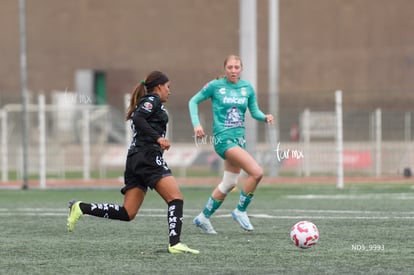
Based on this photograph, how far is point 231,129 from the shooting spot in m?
11.8

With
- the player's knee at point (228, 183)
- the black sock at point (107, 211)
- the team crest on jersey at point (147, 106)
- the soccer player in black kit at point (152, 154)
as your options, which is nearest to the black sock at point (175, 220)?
the soccer player in black kit at point (152, 154)

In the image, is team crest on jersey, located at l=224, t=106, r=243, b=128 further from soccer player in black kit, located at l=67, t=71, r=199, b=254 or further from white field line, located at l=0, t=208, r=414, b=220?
soccer player in black kit, located at l=67, t=71, r=199, b=254

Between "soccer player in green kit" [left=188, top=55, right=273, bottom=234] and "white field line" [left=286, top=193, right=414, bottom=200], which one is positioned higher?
"soccer player in green kit" [left=188, top=55, right=273, bottom=234]

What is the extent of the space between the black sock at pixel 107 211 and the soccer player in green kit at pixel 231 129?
194cm

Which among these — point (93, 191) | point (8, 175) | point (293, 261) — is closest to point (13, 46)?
point (8, 175)

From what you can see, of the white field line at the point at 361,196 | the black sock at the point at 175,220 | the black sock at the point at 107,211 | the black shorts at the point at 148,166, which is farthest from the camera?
the white field line at the point at 361,196

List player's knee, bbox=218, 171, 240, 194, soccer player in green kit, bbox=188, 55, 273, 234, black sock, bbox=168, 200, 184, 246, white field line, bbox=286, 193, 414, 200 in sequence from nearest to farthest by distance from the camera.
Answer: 1. black sock, bbox=168, 200, 184, 246
2. soccer player in green kit, bbox=188, 55, 273, 234
3. player's knee, bbox=218, 171, 240, 194
4. white field line, bbox=286, 193, 414, 200

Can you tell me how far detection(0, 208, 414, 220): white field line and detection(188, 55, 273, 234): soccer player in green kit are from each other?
168cm

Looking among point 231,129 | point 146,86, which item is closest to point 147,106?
point 146,86

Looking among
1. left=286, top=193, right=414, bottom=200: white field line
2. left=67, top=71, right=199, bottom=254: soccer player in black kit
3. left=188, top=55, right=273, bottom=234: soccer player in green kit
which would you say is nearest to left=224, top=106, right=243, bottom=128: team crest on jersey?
left=188, top=55, right=273, bottom=234: soccer player in green kit

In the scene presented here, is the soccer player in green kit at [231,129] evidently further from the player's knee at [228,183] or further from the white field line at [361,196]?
the white field line at [361,196]

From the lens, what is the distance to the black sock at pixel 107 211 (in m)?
9.82

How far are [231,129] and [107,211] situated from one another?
2466 millimetres

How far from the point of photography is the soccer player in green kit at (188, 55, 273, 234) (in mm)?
11703
